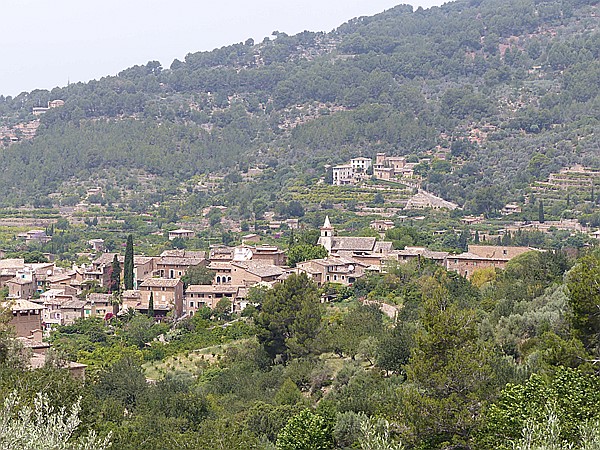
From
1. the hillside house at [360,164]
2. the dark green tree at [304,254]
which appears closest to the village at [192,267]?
the dark green tree at [304,254]

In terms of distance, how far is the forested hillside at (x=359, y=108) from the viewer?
74.6 metres

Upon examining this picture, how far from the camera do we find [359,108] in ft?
284

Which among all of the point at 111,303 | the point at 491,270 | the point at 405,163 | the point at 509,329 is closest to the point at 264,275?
the point at 111,303

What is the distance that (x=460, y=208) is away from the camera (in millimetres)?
62656

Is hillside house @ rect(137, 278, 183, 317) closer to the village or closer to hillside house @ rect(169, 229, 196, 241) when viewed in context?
the village

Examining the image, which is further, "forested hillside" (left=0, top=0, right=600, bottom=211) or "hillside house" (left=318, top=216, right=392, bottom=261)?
"forested hillside" (left=0, top=0, right=600, bottom=211)

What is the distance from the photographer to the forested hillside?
74625 millimetres

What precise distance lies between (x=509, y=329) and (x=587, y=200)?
131 feet

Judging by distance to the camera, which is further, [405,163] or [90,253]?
[405,163]

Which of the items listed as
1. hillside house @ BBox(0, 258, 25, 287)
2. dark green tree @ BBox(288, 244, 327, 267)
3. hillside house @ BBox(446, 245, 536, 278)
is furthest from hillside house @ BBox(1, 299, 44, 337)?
hillside house @ BBox(446, 245, 536, 278)

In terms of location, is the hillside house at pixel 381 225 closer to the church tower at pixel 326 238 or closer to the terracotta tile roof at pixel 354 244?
the terracotta tile roof at pixel 354 244

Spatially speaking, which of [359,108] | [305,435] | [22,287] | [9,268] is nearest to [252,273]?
[22,287]

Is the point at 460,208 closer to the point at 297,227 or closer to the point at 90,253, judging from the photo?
the point at 297,227

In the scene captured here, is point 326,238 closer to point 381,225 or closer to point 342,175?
point 381,225
